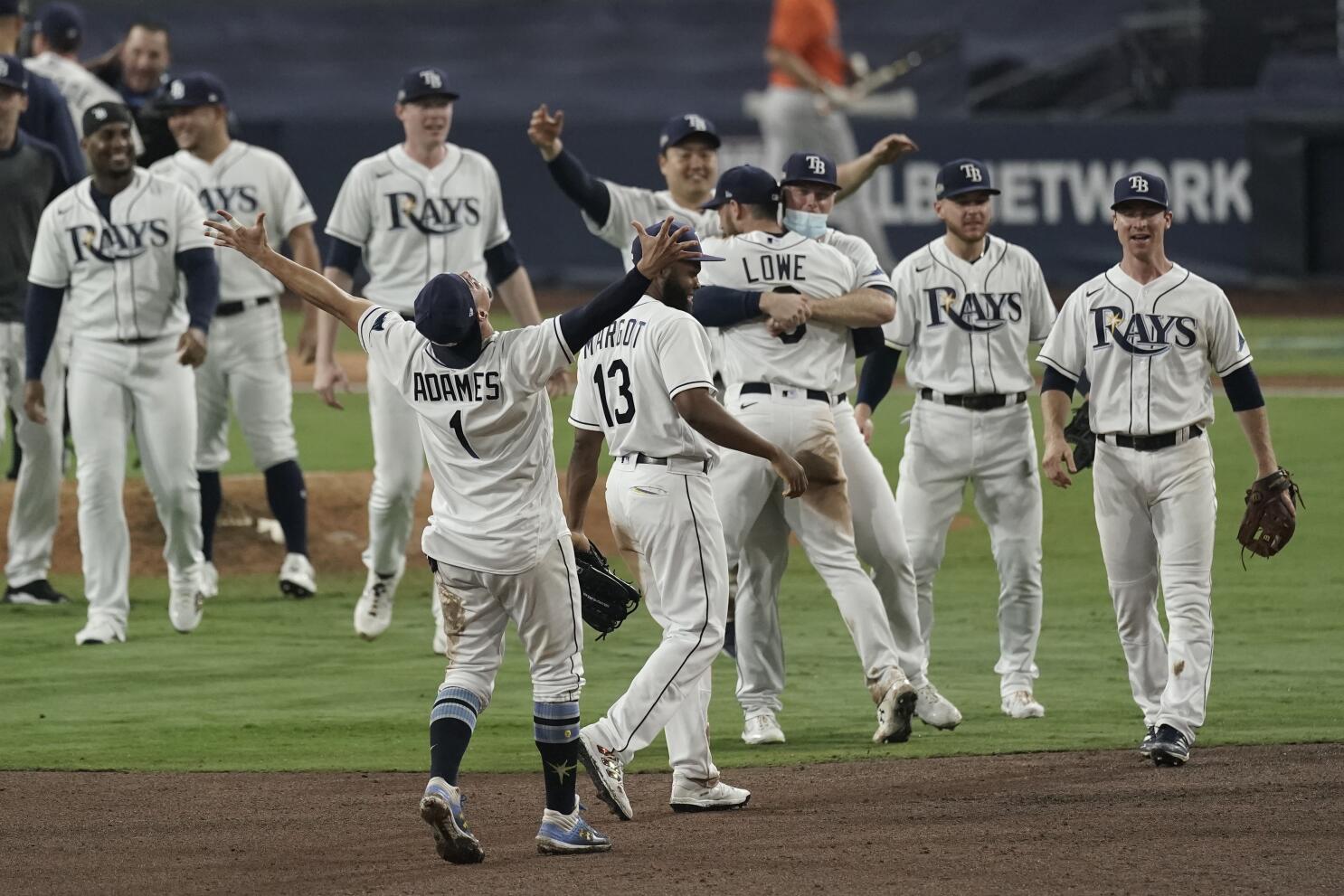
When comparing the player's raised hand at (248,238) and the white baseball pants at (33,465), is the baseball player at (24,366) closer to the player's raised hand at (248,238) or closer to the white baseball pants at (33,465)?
the white baseball pants at (33,465)

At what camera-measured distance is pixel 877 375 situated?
8305 millimetres

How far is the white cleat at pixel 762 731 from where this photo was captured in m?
7.54

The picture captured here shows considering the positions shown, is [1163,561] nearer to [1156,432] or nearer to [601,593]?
[1156,432]

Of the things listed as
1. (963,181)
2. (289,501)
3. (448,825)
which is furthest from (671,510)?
(289,501)

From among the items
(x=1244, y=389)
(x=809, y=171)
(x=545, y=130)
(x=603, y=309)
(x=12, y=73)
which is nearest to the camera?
(x=603, y=309)

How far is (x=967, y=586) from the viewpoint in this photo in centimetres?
1110

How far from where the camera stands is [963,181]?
809 cm

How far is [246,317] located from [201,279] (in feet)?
3.53

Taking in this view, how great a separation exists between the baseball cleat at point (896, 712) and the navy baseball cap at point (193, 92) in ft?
16.6

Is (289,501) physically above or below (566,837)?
above

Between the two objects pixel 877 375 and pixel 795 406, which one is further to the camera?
pixel 877 375

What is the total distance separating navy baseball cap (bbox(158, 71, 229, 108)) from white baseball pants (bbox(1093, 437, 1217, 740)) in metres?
Result: 5.21

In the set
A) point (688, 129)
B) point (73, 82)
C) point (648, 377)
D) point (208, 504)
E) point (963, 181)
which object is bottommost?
point (208, 504)

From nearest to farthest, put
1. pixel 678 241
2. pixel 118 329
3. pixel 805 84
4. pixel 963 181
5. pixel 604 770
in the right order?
1. pixel 678 241
2. pixel 604 770
3. pixel 963 181
4. pixel 118 329
5. pixel 805 84
